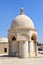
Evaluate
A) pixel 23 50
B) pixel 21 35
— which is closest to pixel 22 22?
pixel 21 35

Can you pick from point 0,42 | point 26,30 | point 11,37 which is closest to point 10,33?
point 11,37

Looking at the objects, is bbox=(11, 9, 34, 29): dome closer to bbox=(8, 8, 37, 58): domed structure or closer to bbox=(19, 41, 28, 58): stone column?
bbox=(8, 8, 37, 58): domed structure

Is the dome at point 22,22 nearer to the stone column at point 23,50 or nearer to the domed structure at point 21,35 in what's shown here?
the domed structure at point 21,35

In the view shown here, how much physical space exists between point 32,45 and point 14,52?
7.61 feet

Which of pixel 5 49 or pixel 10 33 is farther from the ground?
pixel 10 33

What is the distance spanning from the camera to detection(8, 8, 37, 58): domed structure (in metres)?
20.0

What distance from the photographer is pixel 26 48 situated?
19438 millimetres

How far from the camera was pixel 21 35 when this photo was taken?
20.7m

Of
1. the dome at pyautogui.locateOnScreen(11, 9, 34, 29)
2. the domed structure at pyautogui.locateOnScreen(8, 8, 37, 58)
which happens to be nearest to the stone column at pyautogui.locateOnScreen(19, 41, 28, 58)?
the domed structure at pyautogui.locateOnScreen(8, 8, 37, 58)

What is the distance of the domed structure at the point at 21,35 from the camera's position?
65.7 ft

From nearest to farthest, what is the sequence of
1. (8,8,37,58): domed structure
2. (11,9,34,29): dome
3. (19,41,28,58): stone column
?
(19,41,28,58): stone column
(8,8,37,58): domed structure
(11,9,34,29): dome

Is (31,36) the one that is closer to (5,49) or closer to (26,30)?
(26,30)

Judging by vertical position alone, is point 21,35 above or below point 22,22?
below

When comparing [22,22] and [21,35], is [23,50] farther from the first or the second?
[22,22]
